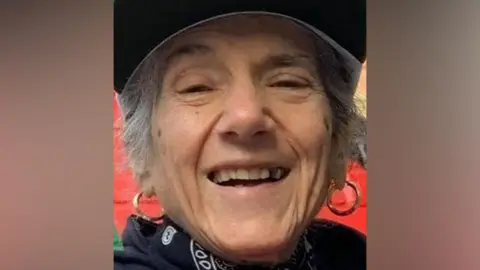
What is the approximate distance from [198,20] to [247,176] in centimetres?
28

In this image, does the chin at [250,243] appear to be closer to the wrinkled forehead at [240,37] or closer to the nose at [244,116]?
the nose at [244,116]

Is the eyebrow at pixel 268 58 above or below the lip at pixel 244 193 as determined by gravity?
above

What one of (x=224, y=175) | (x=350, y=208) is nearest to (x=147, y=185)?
(x=224, y=175)

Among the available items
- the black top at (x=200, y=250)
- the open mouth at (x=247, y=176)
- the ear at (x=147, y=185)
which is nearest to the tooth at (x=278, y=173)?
the open mouth at (x=247, y=176)

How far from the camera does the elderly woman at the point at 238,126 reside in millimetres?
1201

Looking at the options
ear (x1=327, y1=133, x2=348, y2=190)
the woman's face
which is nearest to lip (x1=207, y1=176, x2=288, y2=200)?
the woman's face

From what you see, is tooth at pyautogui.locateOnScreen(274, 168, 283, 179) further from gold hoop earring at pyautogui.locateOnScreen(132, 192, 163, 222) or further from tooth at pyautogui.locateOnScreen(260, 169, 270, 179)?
gold hoop earring at pyautogui.locateOnScreen(132, 192, 163, 222)

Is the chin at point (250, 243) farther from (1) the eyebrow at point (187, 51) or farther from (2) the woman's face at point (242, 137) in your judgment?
(1) the eyebrow at point (187, 51)

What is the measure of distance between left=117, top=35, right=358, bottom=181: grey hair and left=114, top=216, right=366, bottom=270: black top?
96 mm

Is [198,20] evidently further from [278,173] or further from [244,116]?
[278,173]

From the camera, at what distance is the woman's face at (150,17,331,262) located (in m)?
1.20

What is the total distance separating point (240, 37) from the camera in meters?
1.22

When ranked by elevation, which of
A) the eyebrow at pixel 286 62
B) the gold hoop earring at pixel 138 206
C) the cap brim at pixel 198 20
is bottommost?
the gold hoop earring at pixel 138 206
